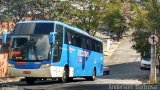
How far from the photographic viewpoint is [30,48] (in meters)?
20.4

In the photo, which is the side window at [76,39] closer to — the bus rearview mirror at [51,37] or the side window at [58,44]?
the side window at [58,44]

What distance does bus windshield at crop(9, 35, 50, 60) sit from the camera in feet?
66.5

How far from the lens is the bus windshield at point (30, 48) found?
20.3 m

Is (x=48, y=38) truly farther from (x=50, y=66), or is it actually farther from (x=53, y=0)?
(x=53, y=0)

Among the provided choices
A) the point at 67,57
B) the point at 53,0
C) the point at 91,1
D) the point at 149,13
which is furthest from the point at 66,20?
the point at 67,57

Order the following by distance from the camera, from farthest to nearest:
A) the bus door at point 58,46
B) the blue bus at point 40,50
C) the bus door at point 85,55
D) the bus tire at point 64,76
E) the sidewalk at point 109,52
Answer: the sidewalk at point 109,52 < the bus door at point 85,55 < the bus tire at point 64,76 < the bus door at point 58,46 < the blue bus at point 40,50

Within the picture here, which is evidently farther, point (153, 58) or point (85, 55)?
point (85, 55)

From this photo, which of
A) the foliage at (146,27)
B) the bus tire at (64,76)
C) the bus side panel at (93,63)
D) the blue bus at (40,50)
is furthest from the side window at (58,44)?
the foliage at (146,27)

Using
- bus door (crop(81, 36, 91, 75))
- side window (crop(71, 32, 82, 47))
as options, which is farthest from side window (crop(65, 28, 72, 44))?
bus door (crop(81, 36, 91, 75))

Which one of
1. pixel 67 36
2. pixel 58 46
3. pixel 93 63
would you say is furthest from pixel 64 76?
pixel 93 63

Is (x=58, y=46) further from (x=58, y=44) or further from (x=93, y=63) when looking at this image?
(x=93, y=63)

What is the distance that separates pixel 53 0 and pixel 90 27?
9763mm

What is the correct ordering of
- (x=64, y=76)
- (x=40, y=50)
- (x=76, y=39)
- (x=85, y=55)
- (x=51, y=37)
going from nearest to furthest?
(x=51, y=37), (x=40, y=50), (x=64, y=76), (x=76, y=39), (x=85, y=55)

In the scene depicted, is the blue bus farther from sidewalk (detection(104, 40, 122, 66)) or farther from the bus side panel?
sidewalk (detection(104, 40, 122, 66))
